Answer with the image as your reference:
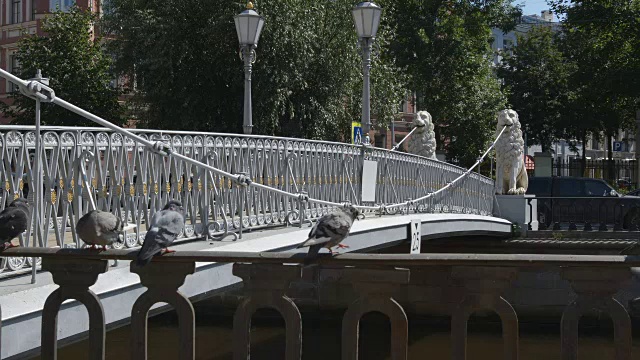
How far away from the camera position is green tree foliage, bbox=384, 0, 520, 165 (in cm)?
3697

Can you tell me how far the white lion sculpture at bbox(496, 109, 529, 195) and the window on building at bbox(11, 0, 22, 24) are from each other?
92.7 feet

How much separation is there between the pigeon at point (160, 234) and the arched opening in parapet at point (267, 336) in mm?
10547

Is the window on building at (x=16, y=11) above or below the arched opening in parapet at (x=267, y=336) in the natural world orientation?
above

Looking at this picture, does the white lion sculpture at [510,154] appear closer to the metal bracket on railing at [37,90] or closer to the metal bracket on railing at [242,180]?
the metal bracket on railing at [242,180]

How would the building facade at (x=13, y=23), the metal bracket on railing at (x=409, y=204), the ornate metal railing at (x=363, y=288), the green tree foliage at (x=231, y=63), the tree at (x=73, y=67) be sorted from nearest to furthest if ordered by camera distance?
the ornate metal railing at (x=363, y=288)
the metal bracket on railing at (x=409, y=204)
the green tree foliage at (x=231, y=63)
the tree at (x=73, y=67)
the building facade at (x=13, y=23)

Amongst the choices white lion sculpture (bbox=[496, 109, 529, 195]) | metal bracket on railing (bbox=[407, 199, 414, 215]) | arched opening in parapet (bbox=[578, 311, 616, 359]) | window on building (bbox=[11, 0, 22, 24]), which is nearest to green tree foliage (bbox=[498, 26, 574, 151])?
window on building (bbox=[11, 0, 22, 24])

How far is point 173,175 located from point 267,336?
8645 millimetres

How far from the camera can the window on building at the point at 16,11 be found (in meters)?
43.0

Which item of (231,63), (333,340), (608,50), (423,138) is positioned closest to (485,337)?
(333,340)

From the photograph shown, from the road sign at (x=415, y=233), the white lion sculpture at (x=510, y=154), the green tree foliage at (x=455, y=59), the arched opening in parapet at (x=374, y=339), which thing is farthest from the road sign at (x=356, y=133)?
the green tree foliage at (x=455, y=59)

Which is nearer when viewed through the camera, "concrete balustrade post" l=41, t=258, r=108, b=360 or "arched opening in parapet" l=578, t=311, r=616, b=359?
"concrete balustrade post" l=41, t=258, r=108, b=360

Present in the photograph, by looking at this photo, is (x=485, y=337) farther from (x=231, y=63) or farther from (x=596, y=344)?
(x=231, y=63)

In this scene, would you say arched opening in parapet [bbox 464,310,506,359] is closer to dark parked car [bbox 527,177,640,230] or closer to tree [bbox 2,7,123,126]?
dark parked car [bbox 527,177,640,230]

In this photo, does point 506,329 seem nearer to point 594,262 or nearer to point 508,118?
point 594,262
